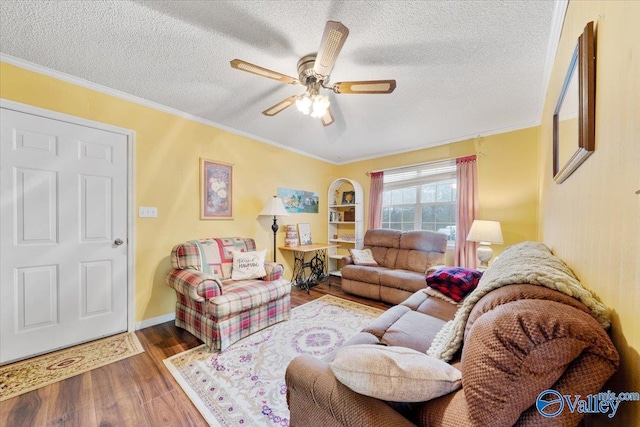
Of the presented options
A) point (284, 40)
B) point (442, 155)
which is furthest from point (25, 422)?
point (442, 155)

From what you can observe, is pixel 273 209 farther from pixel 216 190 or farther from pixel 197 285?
pixel 197 285

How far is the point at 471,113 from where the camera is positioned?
2.62 metres

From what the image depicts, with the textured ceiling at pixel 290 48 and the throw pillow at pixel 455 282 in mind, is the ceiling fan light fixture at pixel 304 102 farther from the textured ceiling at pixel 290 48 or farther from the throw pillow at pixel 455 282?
the throw pillow at pixel 455 282

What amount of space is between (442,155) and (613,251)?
10.6 feet

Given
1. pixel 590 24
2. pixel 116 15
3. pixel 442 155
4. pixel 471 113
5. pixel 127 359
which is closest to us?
pixel 590 24

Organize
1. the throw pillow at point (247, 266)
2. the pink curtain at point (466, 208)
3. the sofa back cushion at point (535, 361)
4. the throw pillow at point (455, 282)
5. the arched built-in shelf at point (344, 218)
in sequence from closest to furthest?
the sofa back cushion at point (535, 361) → the throw pillow at point (455, 282) → the throw pillow at point (247, 266) → the pink curtain at point (466, 208) → the arched built-in shelf at point (344, 218)

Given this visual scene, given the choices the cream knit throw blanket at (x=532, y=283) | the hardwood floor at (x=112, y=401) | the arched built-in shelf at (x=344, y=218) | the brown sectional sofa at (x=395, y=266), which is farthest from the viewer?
the arched built-in shelf at (x=344, y=218)

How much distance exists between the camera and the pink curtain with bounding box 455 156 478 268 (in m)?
3.20

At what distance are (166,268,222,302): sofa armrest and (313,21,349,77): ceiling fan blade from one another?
1907 mm

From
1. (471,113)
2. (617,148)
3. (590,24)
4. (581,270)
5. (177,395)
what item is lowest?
(177,395)

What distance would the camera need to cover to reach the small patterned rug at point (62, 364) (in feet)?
5.21

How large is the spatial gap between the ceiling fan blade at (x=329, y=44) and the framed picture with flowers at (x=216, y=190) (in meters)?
1.97

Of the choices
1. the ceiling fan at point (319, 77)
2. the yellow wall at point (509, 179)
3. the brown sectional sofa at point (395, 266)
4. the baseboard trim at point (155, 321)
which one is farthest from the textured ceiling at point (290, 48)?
the baseboard trim at point (155, 321)

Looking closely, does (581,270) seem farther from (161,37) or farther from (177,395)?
(161,37)
